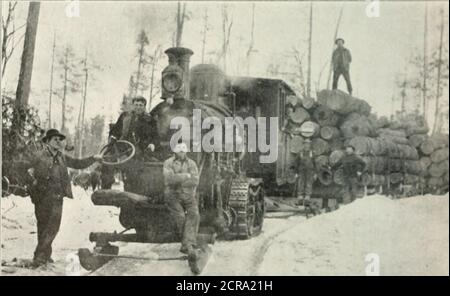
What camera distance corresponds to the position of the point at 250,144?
19.1 feet

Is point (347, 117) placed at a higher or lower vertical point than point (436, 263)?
higher

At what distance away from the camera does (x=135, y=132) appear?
4785 millimetres

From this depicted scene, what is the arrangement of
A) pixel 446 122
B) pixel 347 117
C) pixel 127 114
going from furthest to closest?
1. pixel 347 117
2. pixel 446 122
3. pixel 127 114

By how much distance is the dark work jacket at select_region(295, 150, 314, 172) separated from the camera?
6.96 m

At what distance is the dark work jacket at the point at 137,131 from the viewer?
477 centimetres

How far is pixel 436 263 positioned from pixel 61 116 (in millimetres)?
4345

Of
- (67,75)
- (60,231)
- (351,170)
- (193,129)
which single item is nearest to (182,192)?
(193,129)

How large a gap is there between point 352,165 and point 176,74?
338 centimetres

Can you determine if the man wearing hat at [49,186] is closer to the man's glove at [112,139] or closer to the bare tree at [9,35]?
the man's glove at [112,139]

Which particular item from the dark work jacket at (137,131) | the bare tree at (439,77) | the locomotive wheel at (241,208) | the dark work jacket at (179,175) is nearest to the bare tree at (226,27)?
the dark work jacket at (137,131)

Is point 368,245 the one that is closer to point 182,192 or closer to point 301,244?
point 301,244
